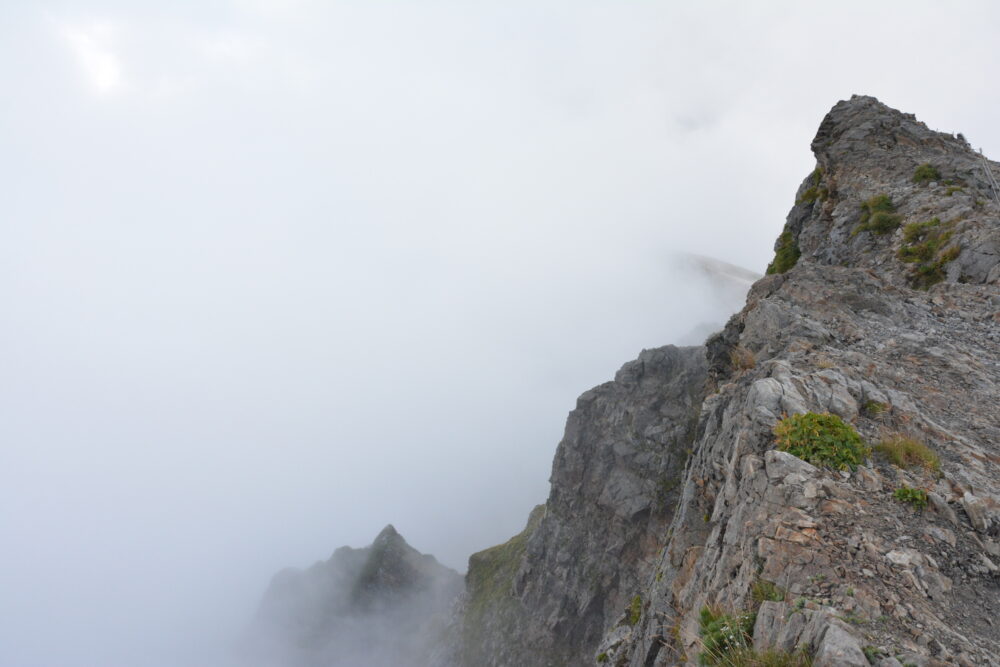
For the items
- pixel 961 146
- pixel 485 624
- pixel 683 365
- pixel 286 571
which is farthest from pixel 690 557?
pixel 286 571

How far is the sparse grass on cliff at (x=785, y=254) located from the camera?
111ft

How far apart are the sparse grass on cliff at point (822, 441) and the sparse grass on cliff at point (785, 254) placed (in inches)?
1046

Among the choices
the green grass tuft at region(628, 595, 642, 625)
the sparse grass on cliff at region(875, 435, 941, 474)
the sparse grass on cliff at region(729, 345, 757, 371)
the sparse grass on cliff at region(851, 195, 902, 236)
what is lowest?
the green grass tuft at region(628, 595, 642, 625)

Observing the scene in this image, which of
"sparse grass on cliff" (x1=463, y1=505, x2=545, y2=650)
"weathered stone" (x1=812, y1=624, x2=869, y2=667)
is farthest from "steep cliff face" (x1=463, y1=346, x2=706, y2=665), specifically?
"weathered stone" (x1=812, y1=624, x2=869, y2=667)

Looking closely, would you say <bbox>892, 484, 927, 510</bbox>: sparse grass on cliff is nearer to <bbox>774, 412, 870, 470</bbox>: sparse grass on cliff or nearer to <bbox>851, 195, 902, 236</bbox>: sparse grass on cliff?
<bbox>774, 412, 870, 470</bbox>: sparse grass on cliff

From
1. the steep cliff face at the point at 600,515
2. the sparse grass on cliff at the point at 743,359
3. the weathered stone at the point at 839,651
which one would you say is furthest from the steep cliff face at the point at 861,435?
the steep cliff face at the point at 600,515

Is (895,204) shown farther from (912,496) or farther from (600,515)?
(600,515)

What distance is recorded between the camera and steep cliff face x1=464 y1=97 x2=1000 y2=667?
306 inches

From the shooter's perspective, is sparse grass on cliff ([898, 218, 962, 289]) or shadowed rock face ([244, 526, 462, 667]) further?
shadowed rock face ([244, 526, 462, 667])

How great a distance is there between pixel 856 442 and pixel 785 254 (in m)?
28.2

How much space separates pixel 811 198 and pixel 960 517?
3249 cm

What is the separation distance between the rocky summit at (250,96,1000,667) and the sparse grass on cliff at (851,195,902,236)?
12 cm

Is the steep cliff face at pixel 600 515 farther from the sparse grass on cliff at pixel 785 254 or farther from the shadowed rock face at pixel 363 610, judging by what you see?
the shadowed rock face at pixel 363 610

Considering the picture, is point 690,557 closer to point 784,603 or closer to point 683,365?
point 784,603
